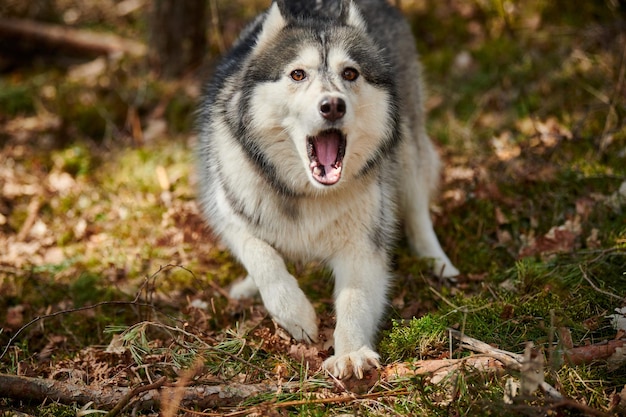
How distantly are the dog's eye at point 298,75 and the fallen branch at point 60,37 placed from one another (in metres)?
5.16

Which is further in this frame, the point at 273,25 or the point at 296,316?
the point at 273,25

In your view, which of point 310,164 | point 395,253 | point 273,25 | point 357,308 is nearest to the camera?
point 310,164

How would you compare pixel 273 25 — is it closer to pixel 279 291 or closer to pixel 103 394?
pixel 279 291

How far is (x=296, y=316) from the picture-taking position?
11.4ft

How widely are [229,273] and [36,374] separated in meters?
1.65

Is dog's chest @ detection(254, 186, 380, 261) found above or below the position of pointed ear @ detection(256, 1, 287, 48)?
below

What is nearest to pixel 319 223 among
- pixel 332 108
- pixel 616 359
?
pixel 332 108

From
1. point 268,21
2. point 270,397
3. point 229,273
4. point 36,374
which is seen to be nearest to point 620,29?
point 268,21

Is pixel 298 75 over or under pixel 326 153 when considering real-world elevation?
over

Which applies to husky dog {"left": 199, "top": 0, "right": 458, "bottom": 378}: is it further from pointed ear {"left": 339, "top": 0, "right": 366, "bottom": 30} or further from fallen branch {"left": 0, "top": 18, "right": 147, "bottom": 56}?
fallen branch {"left": 0, "top": 18, "right": 147, "bottom": 56}

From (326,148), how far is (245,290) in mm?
1384

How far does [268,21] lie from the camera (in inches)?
145

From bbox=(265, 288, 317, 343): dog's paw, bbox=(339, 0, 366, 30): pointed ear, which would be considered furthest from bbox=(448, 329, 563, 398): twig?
bbox=(339, 0, 366, 30): pointed ear

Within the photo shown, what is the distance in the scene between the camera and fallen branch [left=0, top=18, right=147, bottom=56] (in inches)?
316
